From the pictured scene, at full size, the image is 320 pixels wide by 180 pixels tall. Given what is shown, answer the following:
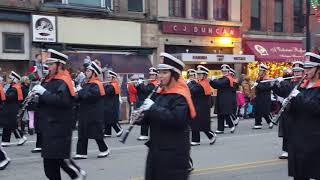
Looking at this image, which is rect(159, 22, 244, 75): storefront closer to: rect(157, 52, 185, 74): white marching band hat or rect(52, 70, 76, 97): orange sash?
rect(52, 70, 76, 97): orange sash

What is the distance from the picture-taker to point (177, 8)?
2862cm

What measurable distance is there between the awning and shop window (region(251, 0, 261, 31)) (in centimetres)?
94

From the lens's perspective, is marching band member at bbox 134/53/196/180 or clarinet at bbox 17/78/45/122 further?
clarinet at bbox 17/78/45/122

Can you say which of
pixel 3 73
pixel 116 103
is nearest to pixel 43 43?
pixel 3 73

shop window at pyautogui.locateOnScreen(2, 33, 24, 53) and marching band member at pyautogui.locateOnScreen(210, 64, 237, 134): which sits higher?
shop window at pyautogui.locateOnScreen(2, 33, 24, 53)

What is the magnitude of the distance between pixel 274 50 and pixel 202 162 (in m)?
21.4

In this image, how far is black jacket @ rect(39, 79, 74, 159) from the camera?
25.5ft

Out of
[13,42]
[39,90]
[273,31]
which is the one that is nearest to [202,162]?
[39,90]

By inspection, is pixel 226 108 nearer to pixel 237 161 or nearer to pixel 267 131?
pixel 267 131

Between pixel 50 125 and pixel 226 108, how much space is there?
31.0ft

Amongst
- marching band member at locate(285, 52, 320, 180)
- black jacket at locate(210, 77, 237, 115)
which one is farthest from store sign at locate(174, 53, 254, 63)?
marching band member at locate(285, 52, 320, 180)

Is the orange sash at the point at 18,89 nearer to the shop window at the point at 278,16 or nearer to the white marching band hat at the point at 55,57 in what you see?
the white marching band hat at the point at 55,57

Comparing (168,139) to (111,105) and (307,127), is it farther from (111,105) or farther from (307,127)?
(111,105)

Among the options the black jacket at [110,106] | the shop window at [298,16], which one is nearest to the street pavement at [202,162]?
the black jacket at [110,106]
